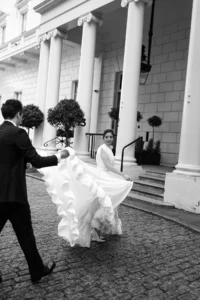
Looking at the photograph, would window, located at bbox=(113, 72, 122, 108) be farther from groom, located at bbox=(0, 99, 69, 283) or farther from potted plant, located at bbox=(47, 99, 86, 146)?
groom, located at bbox=(0, 99, 69, 283)

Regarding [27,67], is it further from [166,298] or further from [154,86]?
[166,298]

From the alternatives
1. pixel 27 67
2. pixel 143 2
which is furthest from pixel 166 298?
pixel 27 67

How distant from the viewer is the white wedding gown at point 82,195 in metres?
3.27

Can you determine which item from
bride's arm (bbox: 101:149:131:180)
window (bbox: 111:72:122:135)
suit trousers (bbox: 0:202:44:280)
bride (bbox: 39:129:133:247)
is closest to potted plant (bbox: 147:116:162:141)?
window (bbox: 111:72:122:135)

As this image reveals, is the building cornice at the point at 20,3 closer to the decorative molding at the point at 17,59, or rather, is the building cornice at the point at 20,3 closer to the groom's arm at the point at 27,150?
the decorative molding at the point at 17,59

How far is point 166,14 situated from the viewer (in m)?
10.8

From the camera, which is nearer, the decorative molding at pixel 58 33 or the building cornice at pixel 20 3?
the decorative molding at pixel 58 33

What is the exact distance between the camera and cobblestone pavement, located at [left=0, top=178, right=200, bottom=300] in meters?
2.79

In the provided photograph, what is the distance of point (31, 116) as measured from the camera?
457 inches

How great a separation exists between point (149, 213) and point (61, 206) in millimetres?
2996

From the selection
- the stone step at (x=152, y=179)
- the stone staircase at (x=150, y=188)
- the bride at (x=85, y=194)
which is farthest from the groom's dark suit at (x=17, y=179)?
the stone step at (x=152, y=179)

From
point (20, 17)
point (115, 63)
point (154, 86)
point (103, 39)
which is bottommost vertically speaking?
→ point (154, 86)

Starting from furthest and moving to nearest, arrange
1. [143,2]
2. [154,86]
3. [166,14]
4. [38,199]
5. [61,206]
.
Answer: [154,86]
[166,14]
[143,2]
[38,199]
[61,206]

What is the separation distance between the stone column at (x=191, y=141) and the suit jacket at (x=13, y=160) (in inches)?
170
